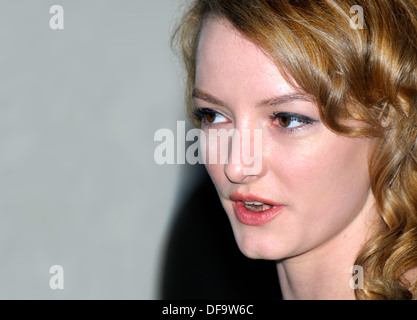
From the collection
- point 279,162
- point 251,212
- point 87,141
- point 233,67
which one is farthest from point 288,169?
point 87,141

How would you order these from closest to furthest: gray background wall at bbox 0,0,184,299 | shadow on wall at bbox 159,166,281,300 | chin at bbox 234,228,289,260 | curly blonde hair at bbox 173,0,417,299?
curly blonde hair at bbox 173,0,417,299, chin at bbox 234,228,289,260, gray background wall at bbox 0,0,184,299, shadow on wall at bbox 159,166,281,300

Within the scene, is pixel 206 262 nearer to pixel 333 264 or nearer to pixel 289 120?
pixel 333 264

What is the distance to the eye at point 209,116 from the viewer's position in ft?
5.54

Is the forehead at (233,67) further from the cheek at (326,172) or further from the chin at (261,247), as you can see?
the chin at (261,247)

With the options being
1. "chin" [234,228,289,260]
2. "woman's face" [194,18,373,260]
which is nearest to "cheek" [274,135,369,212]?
"woman's face" [194,18,373,260]

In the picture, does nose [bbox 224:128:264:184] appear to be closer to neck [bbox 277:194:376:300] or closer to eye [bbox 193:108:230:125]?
eye [bbox 193:108:230:125]

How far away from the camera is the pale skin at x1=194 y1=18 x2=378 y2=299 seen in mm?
1529

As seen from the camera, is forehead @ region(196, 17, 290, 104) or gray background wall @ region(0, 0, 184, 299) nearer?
forehead @ region(196, 17, 290, 104)

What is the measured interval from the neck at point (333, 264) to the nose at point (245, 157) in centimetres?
29

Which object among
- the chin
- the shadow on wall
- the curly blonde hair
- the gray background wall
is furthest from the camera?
the shadow on wall

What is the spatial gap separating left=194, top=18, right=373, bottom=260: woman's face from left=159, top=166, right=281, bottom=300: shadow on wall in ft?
3.92

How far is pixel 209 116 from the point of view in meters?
1.73
